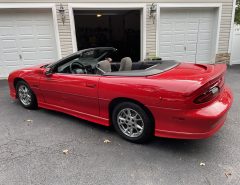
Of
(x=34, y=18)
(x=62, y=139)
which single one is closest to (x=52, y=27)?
(x=34, y=18)

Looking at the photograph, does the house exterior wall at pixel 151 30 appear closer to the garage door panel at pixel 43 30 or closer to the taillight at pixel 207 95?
the garage door panel at pixel 43 30

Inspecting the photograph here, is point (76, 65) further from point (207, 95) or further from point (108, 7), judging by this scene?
point (108, 7)

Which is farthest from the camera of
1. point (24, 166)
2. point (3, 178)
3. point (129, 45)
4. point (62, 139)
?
point (129, 45)

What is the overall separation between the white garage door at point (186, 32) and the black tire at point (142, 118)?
650 centimetres

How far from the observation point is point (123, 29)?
50.0 feet

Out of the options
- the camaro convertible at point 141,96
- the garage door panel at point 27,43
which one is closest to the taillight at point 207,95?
the camaro convertible at point 141,96

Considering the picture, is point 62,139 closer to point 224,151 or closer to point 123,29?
point 224,151

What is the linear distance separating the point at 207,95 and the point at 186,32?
7255mm

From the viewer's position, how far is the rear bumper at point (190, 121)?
252cm

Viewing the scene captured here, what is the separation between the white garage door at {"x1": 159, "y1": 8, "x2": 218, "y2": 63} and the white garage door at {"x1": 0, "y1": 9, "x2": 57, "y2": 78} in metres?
4.54

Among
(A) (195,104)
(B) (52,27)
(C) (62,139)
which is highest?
(B) (52,27)

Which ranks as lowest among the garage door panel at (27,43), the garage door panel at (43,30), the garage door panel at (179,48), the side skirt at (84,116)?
the side skirt at (84,116)

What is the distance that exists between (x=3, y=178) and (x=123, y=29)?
553 inches

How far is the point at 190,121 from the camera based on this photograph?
254 centimetres
